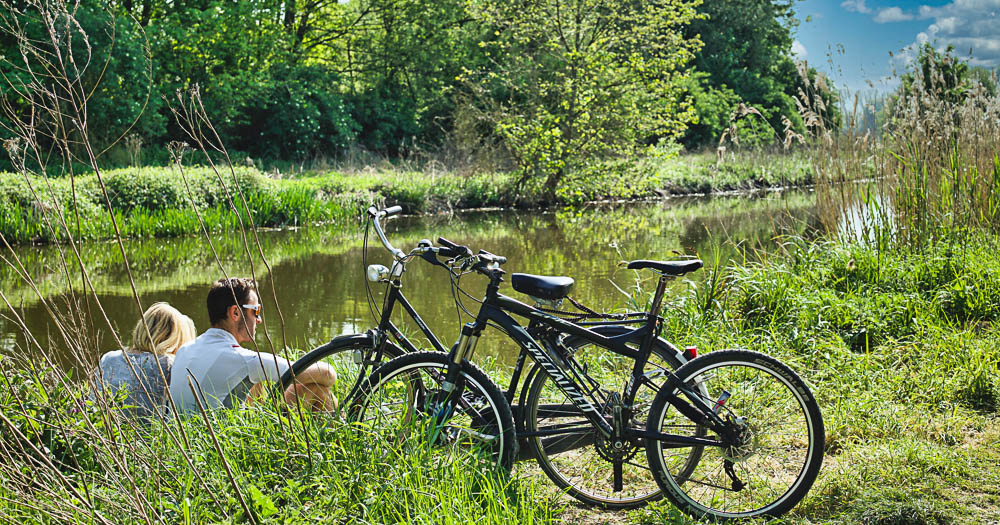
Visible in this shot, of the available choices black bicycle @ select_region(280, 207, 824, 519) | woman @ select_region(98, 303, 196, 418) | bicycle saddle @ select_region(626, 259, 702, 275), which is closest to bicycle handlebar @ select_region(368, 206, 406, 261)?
black bicycle @ select_region(280, 207, 824, 519)

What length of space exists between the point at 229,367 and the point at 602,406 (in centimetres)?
176

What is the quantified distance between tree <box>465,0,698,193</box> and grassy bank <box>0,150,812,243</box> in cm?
86

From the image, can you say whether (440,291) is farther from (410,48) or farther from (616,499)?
(410,48)

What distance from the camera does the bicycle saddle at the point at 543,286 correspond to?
10.5 feet

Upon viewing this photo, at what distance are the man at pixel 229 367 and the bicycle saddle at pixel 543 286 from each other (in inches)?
44.9

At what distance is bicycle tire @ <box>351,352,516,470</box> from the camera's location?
3250 mm

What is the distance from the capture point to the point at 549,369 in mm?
3201

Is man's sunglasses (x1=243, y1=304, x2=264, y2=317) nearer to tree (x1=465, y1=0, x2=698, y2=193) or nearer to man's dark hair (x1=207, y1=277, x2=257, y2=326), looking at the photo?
man's dark hair (x1=207, y1=277, x2=257, y2=326)

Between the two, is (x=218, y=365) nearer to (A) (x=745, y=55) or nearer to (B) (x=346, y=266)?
(B) (x=346, y=266)

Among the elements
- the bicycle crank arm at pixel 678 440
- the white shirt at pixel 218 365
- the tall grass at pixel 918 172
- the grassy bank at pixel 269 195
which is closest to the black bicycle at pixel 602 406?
the bicycle crank arm at pixel 678 440

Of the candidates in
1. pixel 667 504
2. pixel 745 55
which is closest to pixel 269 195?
pixel 667 504

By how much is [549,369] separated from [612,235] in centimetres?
1177

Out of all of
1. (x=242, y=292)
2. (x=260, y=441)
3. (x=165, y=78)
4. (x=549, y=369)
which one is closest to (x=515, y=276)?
(x=549, y=369)

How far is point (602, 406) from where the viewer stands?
10.8 ft
